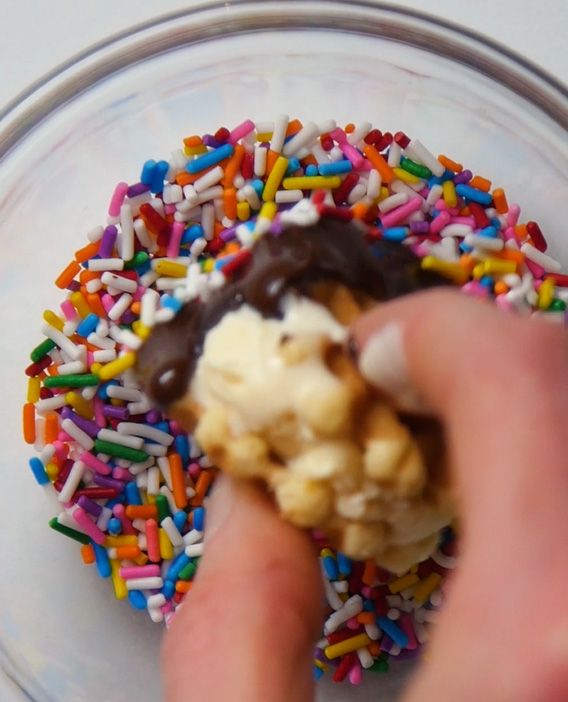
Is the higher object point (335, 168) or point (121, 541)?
point (335, 168)

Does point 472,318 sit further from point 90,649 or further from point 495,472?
point 90,649

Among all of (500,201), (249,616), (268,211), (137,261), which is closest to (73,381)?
(137,261)

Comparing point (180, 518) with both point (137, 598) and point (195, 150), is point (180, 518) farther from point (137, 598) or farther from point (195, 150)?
point (195, 150)

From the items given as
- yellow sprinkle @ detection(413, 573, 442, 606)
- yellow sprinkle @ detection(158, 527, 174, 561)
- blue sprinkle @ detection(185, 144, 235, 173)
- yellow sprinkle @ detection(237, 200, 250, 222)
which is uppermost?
blue sprinkle @ detection(185, 144, 235, 173)

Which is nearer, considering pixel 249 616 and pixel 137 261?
pixel 249 616

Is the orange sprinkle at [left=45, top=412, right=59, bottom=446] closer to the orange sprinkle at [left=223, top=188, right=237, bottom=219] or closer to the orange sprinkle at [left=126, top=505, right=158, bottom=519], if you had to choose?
the orange sprinkle at [left=126, top=505, right=158, bottom=519]

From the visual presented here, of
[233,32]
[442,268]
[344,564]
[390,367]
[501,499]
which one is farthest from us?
[233,32]

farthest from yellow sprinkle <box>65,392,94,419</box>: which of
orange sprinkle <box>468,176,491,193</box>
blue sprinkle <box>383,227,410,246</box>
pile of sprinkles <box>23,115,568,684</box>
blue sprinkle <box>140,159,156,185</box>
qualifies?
orange sprinkle <box>468,176,491,193</box>
